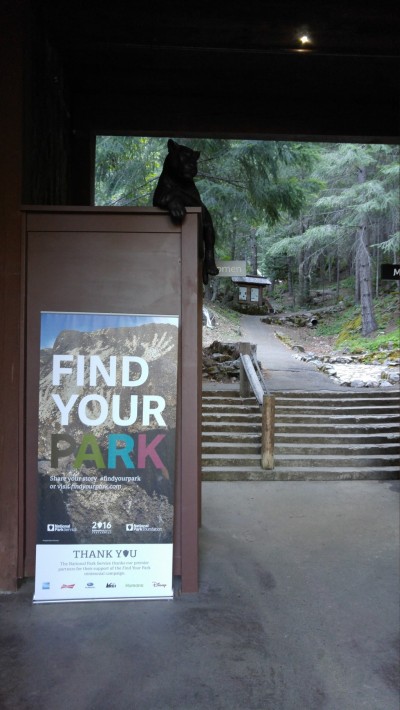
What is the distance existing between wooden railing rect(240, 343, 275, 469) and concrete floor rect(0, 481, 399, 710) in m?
2.41

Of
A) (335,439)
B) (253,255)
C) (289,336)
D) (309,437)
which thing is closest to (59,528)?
(309,437)

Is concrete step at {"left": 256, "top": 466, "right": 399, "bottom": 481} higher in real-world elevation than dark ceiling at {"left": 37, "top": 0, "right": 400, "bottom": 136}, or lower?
lower

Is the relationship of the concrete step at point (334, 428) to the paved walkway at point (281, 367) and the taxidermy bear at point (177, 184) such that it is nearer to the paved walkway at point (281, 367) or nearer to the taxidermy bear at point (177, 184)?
the paved walkway at point (281, 367)

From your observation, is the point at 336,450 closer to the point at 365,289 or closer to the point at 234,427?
the point at 234,427

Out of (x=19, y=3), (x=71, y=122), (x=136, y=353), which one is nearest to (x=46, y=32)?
(x=19, y=3)

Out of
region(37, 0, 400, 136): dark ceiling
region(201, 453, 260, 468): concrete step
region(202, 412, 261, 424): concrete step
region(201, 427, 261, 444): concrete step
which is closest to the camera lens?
region(37, 0, 400, 136): dark ceiling

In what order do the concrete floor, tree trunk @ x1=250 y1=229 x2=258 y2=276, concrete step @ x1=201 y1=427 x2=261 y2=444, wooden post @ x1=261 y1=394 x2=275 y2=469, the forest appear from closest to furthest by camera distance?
the concrete floor < wooden post @ x1=261 y1=394 x2=275 y2=469 < concrete step @ x1=201 y1=427 x2=261 y2=444 < the forest < tree trunk @ x1=250 y1=229 x2=258 y2=276

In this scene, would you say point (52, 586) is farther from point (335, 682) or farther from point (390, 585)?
point (390, 585)

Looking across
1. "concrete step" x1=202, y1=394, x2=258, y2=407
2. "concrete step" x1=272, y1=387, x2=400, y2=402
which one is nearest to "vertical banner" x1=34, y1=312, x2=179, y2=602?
"concrete step" x1=202, y1=394, x2=258, y2=407

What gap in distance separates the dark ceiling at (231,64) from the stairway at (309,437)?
4305 millimetres

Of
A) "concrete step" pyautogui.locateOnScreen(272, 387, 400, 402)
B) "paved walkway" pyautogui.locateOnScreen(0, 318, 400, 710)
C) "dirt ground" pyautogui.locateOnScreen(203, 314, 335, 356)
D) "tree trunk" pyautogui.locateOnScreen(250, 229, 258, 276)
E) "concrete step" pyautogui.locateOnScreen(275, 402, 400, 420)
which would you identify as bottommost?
"paved walkway" pyautogui.locateOnScreen(0, 318, 400, 710)

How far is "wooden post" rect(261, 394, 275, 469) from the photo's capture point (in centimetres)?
684

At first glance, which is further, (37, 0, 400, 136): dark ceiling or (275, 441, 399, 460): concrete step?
(275, 441, 399, 460): concrete step

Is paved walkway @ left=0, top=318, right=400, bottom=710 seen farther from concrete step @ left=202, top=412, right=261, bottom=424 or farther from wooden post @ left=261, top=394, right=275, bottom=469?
concrete step @ left=202, top=412, right=261, bottom=424
